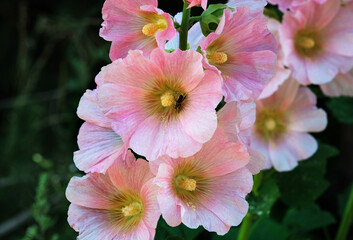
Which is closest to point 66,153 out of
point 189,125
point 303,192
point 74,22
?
point 74,22

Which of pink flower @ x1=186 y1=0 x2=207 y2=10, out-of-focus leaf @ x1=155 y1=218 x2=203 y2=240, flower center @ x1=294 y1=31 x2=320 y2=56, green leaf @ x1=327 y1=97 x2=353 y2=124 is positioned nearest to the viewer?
pink flower @ x1=186 y1=0 x2=207 y2=10

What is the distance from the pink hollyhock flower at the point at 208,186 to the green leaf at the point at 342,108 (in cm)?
48

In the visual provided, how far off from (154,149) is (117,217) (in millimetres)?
119

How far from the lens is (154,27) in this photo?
57 centimetres

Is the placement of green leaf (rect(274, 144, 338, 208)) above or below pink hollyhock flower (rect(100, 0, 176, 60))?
below

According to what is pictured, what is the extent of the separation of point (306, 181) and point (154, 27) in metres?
0.50

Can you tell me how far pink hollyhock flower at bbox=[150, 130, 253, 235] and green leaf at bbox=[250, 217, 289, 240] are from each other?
0.34m

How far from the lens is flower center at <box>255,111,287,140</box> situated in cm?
94

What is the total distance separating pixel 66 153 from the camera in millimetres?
1497

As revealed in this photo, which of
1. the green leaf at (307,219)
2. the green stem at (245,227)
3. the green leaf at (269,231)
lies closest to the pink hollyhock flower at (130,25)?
the green stem at (245,227)

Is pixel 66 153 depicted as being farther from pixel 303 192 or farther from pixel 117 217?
pixel 117 217

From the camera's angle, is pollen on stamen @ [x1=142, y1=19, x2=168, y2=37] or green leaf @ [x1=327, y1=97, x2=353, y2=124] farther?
green leaf @ [x1=327, y1=97, x2=353, y2=124]

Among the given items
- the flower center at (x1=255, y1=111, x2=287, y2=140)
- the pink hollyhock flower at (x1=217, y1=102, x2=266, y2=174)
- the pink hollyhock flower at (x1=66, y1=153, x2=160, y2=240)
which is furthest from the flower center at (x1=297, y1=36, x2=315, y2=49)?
the pink hollyhock flower at (x1=66, y1=153, x2=160, y2=240)

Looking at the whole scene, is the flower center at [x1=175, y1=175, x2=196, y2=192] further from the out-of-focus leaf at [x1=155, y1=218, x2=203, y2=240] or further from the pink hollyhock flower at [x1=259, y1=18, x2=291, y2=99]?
the pink hollyhock flower at [x1=259, y1=18, x2=291, y2=99]
